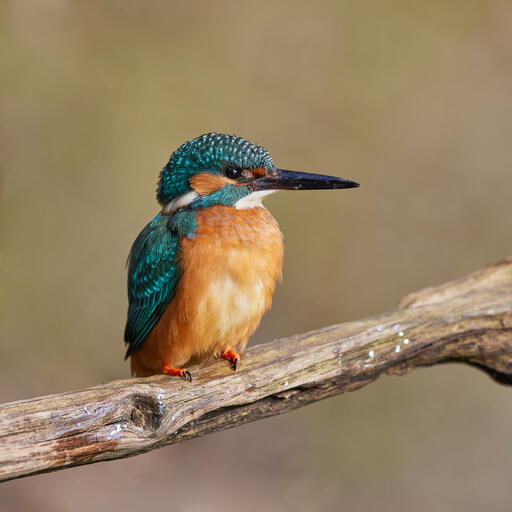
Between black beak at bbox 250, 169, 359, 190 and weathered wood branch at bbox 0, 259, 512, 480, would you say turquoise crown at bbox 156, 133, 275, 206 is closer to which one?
black beak at bbox 250, 169, 359, 190

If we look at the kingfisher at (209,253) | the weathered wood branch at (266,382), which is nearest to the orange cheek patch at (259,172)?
the kingfisher at (209,253)

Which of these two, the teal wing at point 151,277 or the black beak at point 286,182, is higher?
the black beak at point 286,182

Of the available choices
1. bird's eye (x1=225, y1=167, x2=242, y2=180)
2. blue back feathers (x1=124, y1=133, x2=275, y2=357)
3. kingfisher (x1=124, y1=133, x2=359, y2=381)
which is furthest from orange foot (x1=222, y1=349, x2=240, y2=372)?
bird's eye (x1=225, y1=167, x2=242, y2=180)

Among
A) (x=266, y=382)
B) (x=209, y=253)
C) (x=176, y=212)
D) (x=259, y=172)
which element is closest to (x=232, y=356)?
(x=266, y=382)

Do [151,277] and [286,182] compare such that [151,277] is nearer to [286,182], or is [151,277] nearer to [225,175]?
[225,175]

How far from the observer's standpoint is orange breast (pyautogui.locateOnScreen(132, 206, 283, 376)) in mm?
2674

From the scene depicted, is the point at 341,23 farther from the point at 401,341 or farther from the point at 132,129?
the point at 401,341

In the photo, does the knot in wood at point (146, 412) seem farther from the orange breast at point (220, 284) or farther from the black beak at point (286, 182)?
the black beak at point (286, 182)

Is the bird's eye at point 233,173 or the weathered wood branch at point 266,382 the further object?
the bird's eye at point 233,173

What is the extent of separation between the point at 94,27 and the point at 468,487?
3.91m

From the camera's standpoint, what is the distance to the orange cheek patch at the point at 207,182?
9.14ft

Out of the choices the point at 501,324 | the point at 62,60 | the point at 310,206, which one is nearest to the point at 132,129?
the point at 62,60

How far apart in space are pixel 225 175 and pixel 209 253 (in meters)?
0.33

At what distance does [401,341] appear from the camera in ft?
9.70
